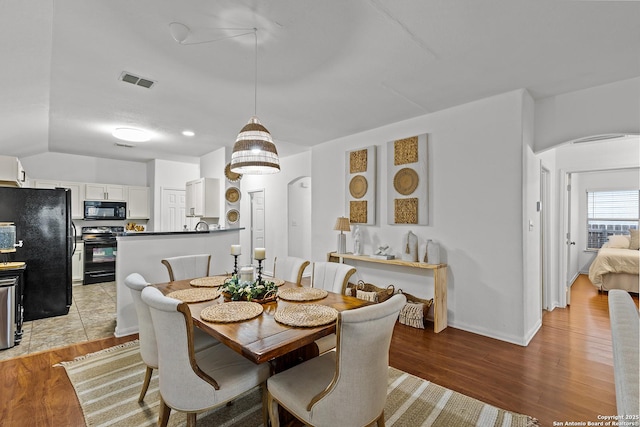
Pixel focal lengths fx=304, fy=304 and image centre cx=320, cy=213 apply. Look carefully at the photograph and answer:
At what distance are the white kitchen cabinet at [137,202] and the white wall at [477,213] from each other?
18.0ft

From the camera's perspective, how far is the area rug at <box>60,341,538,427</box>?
6.17 ft

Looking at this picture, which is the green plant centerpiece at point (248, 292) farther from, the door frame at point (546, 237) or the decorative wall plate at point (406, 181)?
the door frame at point (546, 237)

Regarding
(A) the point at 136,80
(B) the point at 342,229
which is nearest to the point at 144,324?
(A) the point at 136,80

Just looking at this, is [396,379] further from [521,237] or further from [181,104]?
[181,104]

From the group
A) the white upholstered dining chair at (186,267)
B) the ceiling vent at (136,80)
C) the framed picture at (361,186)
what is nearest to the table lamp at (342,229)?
the framed picture at (361,186)

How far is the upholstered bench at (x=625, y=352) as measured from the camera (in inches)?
27.8

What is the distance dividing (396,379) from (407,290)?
64.8 inches

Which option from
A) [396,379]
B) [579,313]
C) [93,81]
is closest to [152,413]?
[396,379]

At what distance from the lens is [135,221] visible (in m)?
6.73

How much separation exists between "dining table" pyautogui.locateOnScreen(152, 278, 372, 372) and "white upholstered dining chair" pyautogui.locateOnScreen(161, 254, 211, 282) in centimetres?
110

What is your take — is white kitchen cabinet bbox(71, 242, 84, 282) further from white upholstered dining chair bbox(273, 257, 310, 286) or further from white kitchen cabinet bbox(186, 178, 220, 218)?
white upholstered dining chair bbox(273, 257, 310, 286)

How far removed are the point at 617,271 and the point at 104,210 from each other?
30.5 feet

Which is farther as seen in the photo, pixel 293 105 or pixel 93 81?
pixel 293 105

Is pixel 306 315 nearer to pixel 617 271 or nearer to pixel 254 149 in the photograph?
pixel 254 149
